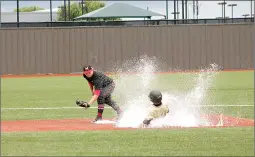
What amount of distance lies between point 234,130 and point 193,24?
42.6 meters

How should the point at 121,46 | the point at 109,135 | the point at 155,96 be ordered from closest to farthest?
the point at 109,135 → the point at 155,96 → the point at 121,46

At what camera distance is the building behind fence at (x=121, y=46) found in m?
58.1

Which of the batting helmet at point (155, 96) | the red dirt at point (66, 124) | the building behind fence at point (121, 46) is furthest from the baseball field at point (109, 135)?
the building behind fence at point (121, 46)

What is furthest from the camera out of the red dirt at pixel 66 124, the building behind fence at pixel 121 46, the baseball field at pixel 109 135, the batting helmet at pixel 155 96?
the building behind fence at pixel 121 46

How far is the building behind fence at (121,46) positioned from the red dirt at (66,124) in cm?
3766

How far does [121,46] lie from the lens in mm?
58781

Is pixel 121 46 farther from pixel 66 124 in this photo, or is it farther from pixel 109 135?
pixel 109 135

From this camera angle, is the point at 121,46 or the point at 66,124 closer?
the point at 66,124

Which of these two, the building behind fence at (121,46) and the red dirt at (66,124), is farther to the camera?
the building behind fence at (121,46)

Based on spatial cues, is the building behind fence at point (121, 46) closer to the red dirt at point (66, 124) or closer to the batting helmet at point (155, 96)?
the red dirt at point (66, 124)

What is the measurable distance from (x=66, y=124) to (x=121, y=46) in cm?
3945

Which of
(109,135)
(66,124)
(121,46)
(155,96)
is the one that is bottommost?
(66,124)

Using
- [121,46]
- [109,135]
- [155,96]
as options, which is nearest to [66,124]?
[155,96]

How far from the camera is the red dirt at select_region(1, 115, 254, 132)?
1805 centimetres
